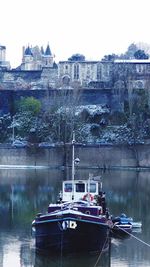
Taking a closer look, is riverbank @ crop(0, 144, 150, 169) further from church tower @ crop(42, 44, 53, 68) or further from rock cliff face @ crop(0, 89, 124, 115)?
church tower @ crop(42, 44, 53, 68)

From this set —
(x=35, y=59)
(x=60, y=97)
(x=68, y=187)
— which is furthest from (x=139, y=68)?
(x=68, y=187)

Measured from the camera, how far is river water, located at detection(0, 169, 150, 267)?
87.8ft

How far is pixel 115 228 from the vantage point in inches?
1326

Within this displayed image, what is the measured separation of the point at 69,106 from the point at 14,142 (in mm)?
7616

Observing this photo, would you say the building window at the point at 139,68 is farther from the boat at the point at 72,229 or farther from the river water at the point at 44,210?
the boat at the point at 72,229

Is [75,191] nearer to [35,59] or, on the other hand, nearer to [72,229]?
[72,229]

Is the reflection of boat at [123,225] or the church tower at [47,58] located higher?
the church tower at [47,58]

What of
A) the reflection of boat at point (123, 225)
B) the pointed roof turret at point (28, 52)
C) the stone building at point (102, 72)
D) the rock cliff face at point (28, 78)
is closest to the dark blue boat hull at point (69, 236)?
the reflection of boat at point (123, 225)

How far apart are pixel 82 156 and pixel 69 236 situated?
2157 inches

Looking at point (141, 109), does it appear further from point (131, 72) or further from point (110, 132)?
point (131, 72)

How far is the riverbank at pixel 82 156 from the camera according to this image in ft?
266

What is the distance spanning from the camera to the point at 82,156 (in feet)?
269

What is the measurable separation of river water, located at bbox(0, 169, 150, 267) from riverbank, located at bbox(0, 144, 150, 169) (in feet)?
37.0

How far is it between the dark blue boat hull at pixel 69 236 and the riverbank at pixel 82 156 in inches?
2077
